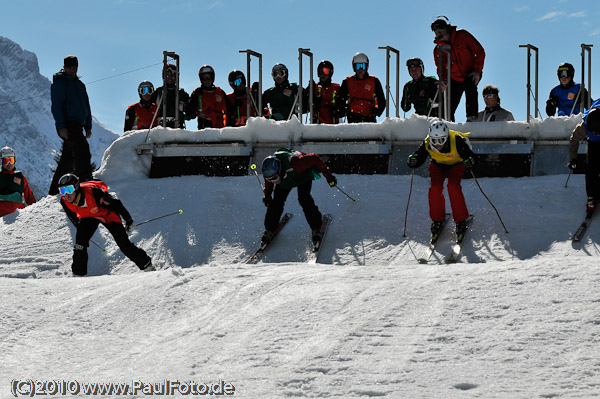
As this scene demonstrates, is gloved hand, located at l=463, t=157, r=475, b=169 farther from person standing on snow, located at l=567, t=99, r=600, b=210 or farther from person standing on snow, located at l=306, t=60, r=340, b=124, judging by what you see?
person standing on snow, located at l=306, t=60, r=340, b=124

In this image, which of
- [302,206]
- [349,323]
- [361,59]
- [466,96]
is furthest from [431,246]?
[349,323]

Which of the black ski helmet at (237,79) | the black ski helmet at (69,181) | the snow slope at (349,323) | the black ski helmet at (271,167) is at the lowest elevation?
the snow slope at (349,323)

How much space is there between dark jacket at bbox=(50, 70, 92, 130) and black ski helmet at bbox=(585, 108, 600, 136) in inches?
261

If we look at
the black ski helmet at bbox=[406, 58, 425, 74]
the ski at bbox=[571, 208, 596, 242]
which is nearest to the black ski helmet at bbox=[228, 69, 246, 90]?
the black ski helmet at bbox=[406, 58, 425, 74]

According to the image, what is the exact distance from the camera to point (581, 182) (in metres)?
11.4

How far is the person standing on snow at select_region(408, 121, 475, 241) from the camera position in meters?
9.98

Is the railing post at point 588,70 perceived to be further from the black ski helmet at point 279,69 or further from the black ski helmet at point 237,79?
the black ski helmet at point 237,79

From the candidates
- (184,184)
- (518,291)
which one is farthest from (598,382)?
(184,184)

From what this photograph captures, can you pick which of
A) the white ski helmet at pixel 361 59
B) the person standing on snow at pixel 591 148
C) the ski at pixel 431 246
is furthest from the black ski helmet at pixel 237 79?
the person standing on snow at pixel 591 148

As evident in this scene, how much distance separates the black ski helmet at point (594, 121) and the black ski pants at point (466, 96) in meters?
2.25

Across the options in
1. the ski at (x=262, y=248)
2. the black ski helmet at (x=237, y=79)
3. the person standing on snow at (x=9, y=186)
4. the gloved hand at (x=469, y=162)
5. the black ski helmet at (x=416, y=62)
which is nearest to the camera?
the gloved hand at (x=469, y=162)

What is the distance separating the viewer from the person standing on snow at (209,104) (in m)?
13.5

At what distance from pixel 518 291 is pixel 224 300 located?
7.38ft

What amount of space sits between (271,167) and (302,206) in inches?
31.6
